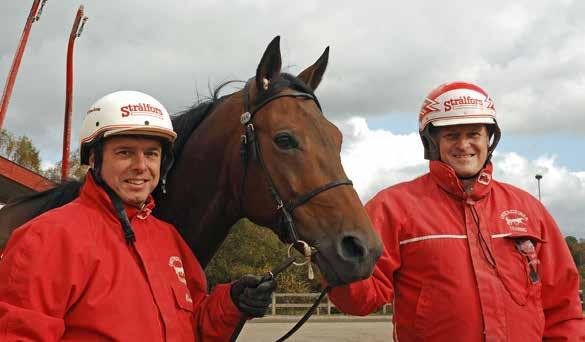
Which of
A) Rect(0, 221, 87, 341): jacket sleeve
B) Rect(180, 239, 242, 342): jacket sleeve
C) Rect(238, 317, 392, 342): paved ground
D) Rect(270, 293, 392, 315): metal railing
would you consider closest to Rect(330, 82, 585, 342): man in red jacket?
Rect(180, 239, 242, 342): jacket sleeve

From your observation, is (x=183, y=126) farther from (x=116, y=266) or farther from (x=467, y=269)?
Result: (x=467, y=269)

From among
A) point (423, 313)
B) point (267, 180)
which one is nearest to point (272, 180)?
point (267, 180)

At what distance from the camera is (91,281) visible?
2.26 meters

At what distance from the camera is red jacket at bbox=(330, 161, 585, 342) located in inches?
118

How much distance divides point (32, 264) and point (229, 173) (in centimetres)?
141

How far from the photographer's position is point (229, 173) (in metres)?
3.39

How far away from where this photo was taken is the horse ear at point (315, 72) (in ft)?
12.0

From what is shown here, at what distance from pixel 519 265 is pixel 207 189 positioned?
1692 millimetres

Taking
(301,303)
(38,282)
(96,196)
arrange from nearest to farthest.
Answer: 1. (38,282)
2. (96,196)
3. (301,303)

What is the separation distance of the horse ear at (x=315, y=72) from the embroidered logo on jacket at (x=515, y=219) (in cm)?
130

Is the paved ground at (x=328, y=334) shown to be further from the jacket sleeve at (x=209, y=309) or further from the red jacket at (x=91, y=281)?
the red jacket at (x=91, y=281)

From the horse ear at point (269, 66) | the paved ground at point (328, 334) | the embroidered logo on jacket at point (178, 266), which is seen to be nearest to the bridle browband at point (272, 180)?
the horse ear at point (269, 66)

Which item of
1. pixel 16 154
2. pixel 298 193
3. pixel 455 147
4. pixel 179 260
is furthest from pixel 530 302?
pixel 16 154

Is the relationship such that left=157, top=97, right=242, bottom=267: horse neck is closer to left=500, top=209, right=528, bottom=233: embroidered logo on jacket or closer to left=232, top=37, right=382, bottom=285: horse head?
left=232, top=37, right=382, bottom=285: horse head
